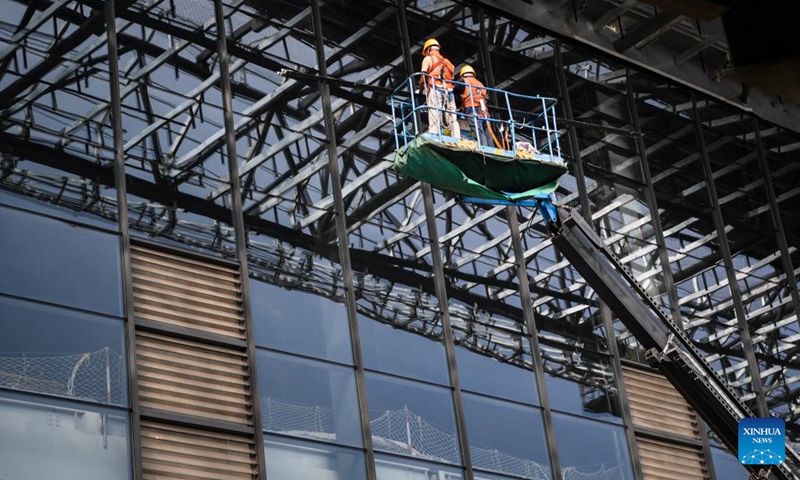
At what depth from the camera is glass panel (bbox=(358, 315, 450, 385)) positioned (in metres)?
19.6

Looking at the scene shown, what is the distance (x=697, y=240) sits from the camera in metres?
27.3

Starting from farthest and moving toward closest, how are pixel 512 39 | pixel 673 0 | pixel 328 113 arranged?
pixel 512 39 < pixel 328 113 < pixel 673 0

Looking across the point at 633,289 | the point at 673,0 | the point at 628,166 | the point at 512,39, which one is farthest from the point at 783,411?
the point at 673,0

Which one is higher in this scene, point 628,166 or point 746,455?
point 628,166

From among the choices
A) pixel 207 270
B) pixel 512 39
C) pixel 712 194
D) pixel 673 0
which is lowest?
pixel 673 0

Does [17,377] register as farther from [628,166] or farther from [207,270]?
[628,166]

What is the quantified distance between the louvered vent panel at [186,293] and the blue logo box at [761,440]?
8.95 meters

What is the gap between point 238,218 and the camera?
19062 millimetres

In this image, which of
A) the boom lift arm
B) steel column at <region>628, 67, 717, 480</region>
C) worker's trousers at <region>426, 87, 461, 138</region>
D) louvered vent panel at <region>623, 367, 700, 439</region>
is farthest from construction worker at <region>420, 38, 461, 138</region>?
A: steel column at <region>628, 67, 717, 480</region>

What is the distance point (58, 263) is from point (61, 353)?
145cm

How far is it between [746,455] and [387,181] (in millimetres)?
11478

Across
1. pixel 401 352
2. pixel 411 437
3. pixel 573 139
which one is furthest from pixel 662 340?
pixel 573 139

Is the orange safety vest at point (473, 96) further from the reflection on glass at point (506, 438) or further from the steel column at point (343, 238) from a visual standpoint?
the reflection on glass at point (506, 438)

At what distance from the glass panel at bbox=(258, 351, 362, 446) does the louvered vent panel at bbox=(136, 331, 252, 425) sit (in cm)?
41
